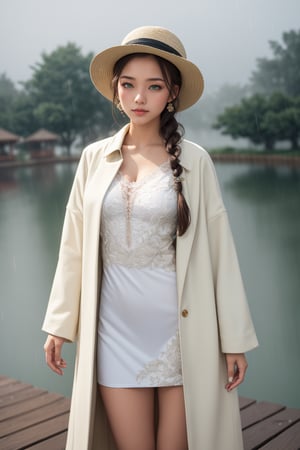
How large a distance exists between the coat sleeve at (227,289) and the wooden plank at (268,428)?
110 cm

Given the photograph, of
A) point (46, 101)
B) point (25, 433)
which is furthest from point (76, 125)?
point (25, 433)

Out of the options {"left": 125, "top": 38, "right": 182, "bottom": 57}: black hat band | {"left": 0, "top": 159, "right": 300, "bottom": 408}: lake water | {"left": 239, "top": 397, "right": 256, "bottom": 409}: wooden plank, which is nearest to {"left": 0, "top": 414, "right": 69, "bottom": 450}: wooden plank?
{"left": 239, "top": 397, "right": 256, "bottom": 409}: wooden plank

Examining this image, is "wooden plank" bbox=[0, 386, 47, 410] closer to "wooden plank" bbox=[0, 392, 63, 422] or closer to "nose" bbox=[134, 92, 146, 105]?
"wooden plank" bbox=[0, 392, 63, 422]

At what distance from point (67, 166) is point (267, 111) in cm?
170

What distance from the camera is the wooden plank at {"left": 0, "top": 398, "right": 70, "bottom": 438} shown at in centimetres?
319

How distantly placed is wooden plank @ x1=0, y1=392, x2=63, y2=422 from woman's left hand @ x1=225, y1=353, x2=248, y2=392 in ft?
5.64

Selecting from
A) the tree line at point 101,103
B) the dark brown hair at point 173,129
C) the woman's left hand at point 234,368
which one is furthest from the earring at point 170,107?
the tree line at point 101,103

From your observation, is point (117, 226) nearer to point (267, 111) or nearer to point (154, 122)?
point (154, 122)

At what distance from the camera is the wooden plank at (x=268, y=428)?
9.53ft

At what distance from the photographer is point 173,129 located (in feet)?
6.76

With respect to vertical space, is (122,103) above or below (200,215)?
above

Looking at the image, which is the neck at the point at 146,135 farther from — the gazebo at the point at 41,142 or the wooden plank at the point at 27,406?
the gazebo at the point at 41,142

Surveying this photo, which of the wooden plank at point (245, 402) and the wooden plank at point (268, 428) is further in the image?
the wooden plank at point (245, 402)

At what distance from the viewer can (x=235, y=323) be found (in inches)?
77.1
